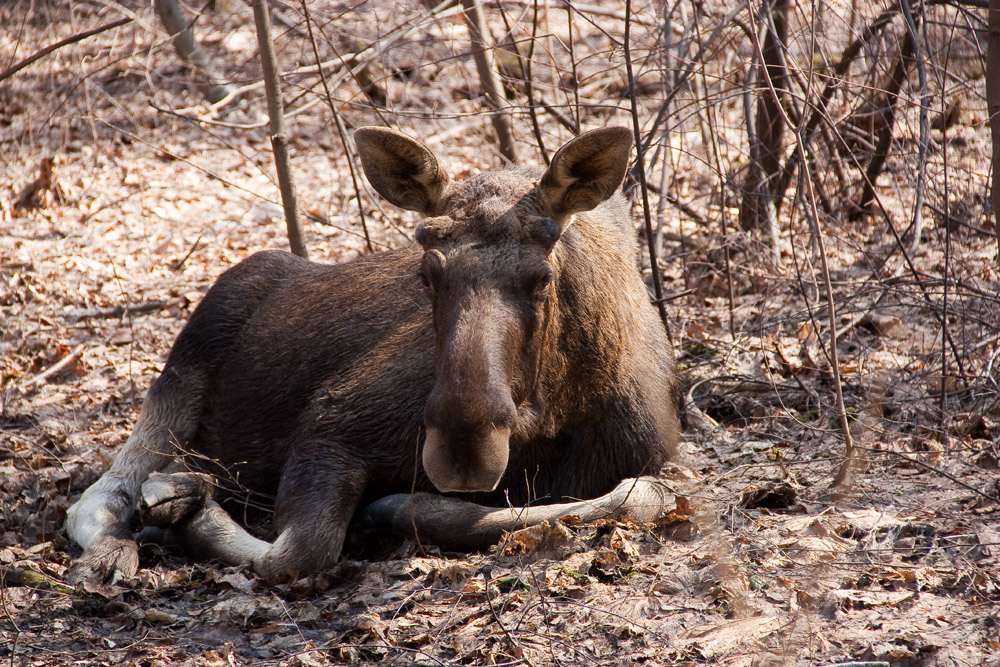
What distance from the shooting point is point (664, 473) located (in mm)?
5480

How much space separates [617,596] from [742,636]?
1.99ft

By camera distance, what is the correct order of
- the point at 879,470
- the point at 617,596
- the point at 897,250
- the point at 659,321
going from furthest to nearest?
the point at 897,250 < the point at 659,321 < the point at 879,470 < the point at 617,596

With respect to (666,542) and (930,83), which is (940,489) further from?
(930,83)

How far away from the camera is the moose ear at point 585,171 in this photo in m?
4.70

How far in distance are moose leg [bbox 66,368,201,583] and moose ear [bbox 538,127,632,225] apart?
8.76ft

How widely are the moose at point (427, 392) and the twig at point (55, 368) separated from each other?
1.89 meters

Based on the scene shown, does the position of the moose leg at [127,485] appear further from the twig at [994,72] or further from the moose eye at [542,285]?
the twig at [994,72]

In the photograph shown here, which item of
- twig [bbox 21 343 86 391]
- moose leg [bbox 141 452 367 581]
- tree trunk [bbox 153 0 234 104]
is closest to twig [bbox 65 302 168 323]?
twig [bbox 21 343 86 391]

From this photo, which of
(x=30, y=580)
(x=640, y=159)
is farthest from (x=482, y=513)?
(x=640, y=159)

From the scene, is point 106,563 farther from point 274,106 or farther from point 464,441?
point 274,106

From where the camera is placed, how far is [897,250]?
7551 millimetres

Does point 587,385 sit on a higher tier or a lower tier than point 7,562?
higher

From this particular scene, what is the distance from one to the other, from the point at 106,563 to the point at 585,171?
3.10 meters

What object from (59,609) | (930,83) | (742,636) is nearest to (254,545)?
(59,609)
